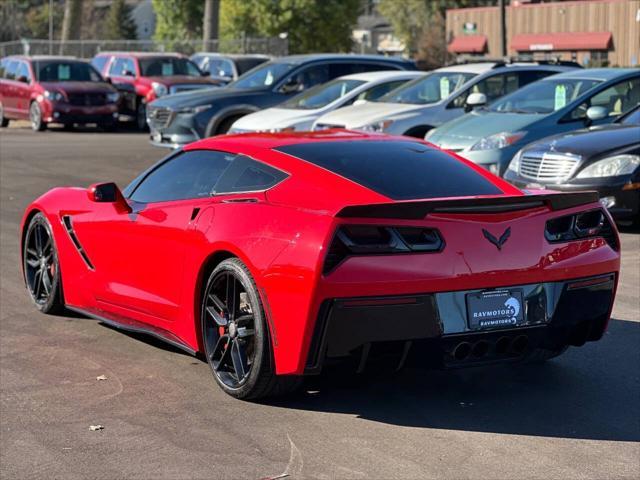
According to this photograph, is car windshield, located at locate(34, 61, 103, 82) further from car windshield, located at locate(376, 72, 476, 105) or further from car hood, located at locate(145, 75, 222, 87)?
car windshield, located at locate(376, 72, 476, 105)

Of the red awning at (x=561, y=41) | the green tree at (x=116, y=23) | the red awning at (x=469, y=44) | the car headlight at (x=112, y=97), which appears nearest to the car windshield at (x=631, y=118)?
the car headlight at (x=112, y=97)

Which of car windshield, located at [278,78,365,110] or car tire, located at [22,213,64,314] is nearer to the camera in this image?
car tire, located at [22,213,64,314]

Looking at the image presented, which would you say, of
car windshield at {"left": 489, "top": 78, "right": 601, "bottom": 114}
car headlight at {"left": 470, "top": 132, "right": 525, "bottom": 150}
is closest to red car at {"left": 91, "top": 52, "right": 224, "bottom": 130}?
car windshield at {"left": 489, "top": 78, "right": 601, "bottom": 114}

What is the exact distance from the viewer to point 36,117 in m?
28.4

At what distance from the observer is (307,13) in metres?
62.6

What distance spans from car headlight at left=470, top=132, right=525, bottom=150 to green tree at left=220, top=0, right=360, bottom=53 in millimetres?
48329

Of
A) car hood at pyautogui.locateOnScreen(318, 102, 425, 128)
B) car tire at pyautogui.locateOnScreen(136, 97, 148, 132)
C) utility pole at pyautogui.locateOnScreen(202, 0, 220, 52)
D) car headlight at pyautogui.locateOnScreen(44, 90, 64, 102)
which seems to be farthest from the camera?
utility pole at pyautogui.locateOnScreen(202, 0, 220, 52)

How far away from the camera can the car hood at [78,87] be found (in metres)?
28.0

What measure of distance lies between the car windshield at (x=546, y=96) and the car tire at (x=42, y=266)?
8.20 metres

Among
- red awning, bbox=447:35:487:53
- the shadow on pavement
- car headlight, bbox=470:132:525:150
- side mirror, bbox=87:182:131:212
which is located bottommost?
the shadow on pavement

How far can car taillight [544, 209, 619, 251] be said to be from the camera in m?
6.22

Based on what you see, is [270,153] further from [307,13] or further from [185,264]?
[307,13]

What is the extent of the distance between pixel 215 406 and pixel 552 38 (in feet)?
193

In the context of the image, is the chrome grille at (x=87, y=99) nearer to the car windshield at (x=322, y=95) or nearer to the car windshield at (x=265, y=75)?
the car windshield at (x=265, y=75)
